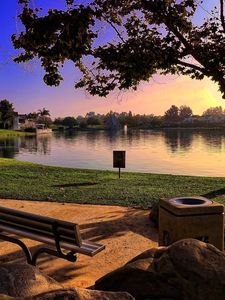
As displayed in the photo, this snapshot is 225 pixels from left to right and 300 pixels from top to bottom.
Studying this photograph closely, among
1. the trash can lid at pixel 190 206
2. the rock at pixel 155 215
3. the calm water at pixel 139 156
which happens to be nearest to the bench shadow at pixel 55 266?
the trash can lid at pixel 190 206

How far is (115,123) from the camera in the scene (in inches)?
6895

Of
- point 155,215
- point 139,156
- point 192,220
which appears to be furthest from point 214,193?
point 139,156

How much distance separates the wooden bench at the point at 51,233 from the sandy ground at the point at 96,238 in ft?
1.83

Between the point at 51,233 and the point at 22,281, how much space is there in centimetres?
129

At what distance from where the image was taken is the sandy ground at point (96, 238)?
5.70m

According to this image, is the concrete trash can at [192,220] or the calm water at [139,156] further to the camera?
the calm water at [139,156]

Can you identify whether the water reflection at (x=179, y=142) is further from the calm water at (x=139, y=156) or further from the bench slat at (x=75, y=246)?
the bench slat at (x=75, y=246)

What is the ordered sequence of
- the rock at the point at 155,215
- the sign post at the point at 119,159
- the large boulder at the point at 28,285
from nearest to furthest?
the large boulder at the point at 28,285, the rock at the point at 155,215, the sign post at the point at 119,159

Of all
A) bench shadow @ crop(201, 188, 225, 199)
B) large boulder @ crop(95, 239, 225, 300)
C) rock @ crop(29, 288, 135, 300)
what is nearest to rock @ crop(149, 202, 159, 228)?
bench shadow @ crop(201, 188, 225, 199)

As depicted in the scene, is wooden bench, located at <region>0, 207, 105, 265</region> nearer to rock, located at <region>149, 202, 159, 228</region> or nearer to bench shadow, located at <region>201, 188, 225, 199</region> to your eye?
rock, located at <region>149, 202, 159, 228</region>

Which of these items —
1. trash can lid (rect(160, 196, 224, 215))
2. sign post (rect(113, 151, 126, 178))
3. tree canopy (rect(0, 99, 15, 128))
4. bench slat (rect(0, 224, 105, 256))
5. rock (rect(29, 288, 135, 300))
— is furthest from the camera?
tree canopy (rect(0, 99, 15, 128))

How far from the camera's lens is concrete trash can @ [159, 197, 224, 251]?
5473mm

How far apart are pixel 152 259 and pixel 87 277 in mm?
1594

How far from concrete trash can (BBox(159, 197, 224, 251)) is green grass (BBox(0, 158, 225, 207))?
4073 mm
